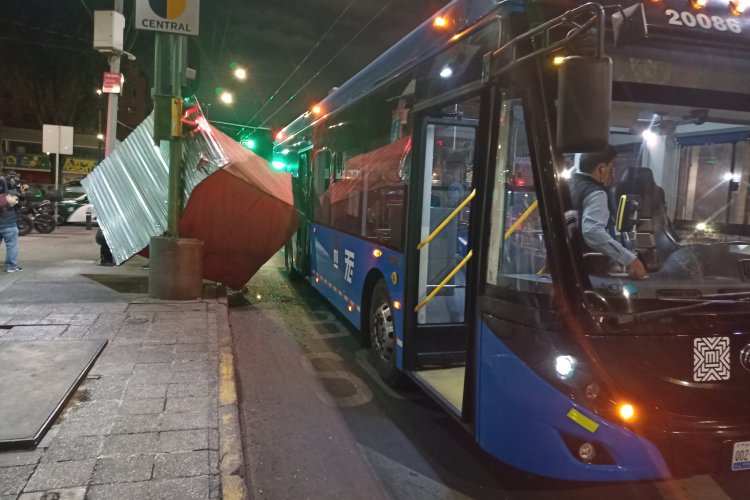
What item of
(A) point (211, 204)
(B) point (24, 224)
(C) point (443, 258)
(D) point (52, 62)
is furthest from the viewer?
(D) point (52, 62)

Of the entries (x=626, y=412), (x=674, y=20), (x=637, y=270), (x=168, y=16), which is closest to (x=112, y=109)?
(x=168, y=16)

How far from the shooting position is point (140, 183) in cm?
908

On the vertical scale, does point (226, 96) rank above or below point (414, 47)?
above

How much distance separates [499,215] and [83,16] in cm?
3190

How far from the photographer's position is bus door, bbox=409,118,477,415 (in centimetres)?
470

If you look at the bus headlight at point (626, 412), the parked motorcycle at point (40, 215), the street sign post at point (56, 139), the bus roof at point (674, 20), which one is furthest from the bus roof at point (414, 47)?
the parked motorcycle at point (40, 215)

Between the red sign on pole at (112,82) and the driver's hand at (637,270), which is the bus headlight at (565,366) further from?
the red sign on pole at (112,82)

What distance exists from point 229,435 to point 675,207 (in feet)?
11.4

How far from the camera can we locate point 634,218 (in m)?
3.41

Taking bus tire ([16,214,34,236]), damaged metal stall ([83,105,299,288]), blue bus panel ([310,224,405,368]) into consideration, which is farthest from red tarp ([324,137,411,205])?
bus tire ([16,214,34,236])

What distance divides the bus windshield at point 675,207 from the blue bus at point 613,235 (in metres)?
0.01

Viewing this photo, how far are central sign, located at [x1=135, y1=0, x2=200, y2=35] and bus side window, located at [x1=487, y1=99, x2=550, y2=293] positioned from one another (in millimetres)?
6200

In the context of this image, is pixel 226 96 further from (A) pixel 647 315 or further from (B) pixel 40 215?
(A) pixel 647 315

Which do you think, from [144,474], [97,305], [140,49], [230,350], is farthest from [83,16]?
[144,474]
